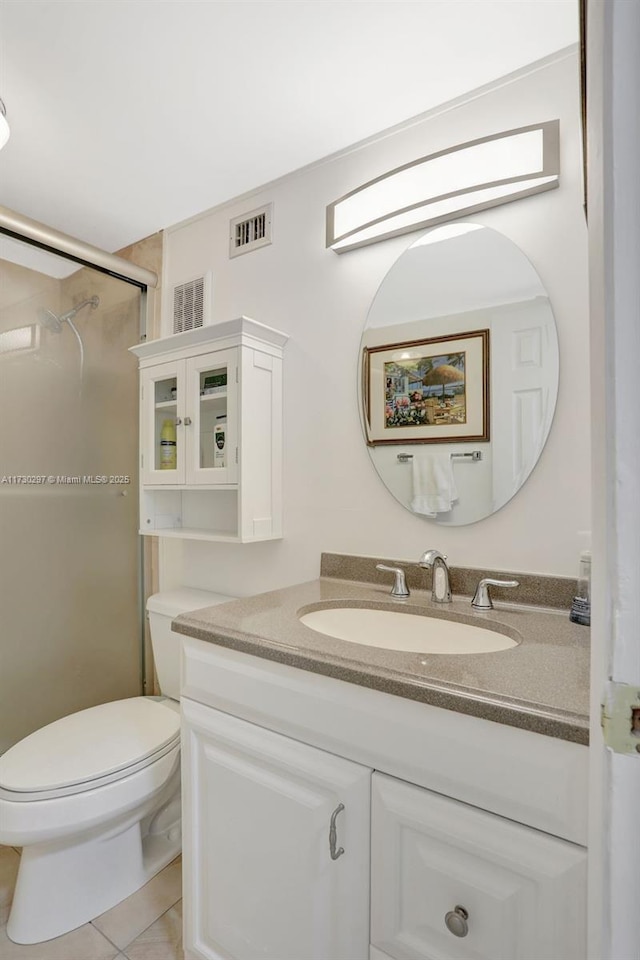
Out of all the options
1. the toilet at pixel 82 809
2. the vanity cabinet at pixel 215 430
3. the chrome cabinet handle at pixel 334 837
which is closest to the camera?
the chrome cabinet handle at pixel 334 837

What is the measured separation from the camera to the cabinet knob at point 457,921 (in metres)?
0.71

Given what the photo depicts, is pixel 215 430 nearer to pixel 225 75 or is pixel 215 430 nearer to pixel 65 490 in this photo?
pixel 65 490

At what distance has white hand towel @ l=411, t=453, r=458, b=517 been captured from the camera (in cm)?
130

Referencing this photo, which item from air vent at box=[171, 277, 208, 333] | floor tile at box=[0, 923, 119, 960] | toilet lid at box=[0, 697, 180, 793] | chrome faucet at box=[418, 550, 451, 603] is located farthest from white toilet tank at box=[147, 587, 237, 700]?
air vent at box=[171, 277, 208, 333]

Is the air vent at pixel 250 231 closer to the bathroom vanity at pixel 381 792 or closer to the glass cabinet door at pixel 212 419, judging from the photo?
the glass cabinet door at pixel 212 419

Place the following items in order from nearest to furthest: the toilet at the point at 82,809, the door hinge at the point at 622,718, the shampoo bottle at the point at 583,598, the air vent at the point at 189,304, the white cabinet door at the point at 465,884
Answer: the door hinge at the point at 622,718
the white cabinet door at the point at 465,884
the shampoo bottle at the point at 583,598
the toilet at the point at 82,809
the air vent at the point at 189,304

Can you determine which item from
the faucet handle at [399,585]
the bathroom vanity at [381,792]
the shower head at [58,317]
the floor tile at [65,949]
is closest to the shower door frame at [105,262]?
the shower head at [58,317]

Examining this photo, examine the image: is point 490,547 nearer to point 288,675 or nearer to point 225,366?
point 288,675

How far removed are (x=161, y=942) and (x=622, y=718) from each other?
1.43 m

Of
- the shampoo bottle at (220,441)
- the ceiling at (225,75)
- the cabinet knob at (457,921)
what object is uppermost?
the ceiling at (225,75)

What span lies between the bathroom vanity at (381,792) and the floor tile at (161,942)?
156 mm

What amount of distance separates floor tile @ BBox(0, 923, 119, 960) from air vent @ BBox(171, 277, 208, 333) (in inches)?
72.7

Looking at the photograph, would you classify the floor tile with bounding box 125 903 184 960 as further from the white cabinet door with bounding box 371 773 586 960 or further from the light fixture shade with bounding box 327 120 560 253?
the light fixture shade with bounding box 327 120 560 253

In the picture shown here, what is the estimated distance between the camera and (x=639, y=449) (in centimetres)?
34
